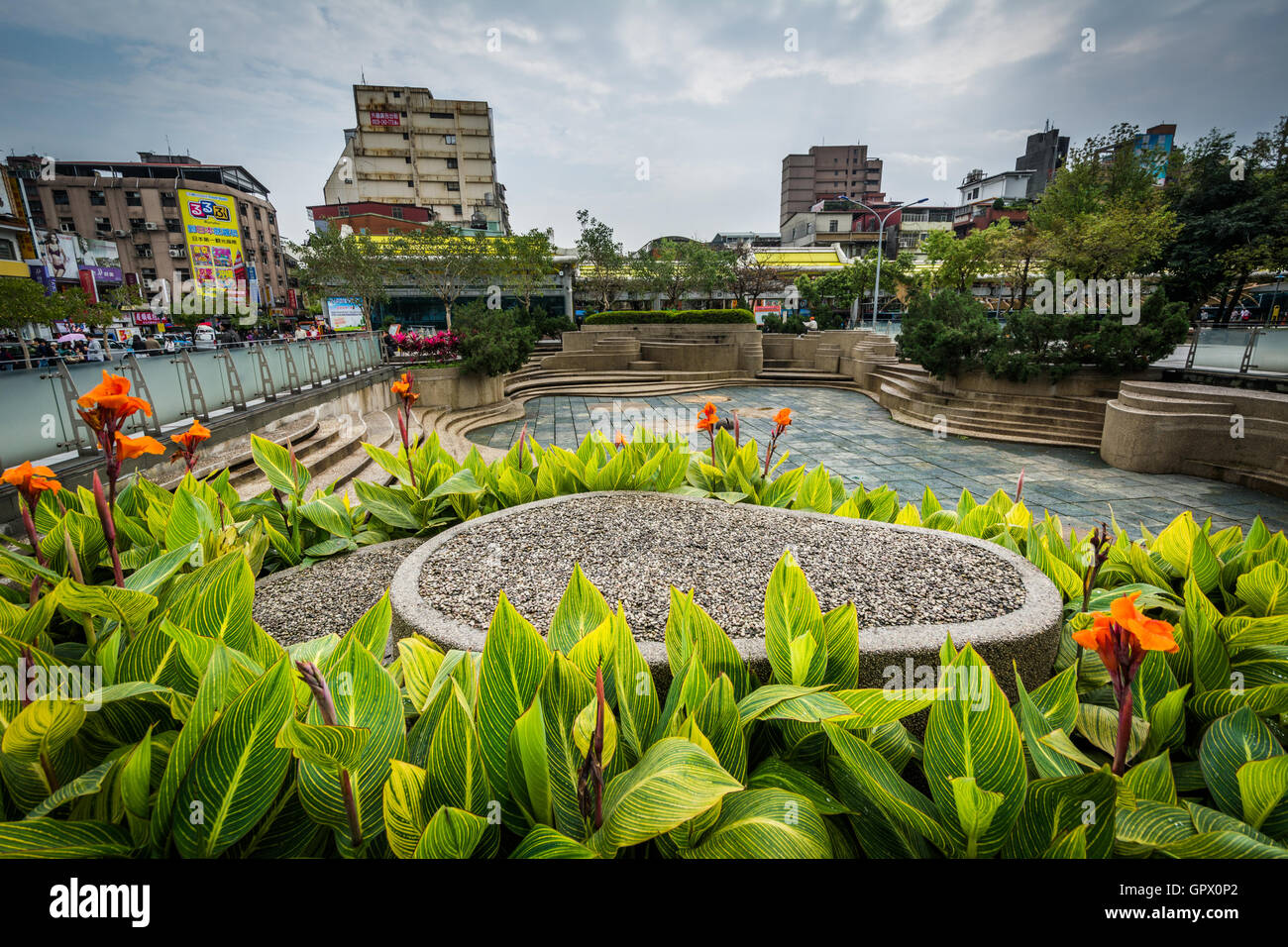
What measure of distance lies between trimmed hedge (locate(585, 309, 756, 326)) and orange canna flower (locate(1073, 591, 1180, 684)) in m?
20.9

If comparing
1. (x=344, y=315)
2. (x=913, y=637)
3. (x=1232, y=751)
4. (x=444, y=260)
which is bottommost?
(x=913, y=637)

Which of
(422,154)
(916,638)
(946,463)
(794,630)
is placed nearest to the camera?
(794,630)

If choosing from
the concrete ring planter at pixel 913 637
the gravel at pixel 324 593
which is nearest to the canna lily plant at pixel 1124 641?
the concrete ring planter at pixel 913 637

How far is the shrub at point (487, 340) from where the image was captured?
13086 mm

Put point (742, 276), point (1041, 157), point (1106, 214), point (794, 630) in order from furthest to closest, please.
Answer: point (1041, 157), point (742, 276), point (1106, 214), point (794, 630)

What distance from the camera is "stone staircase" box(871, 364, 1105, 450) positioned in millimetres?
11133

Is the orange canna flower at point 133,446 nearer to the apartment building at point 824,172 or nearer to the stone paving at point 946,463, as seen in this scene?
the stone paving at point 946,463

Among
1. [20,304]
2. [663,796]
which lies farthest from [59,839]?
[20,304]

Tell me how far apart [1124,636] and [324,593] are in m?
3.56

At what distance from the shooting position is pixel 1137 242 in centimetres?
1533

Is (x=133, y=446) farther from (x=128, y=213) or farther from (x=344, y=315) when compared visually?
(x=128, y=213)

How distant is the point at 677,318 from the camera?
874 inches

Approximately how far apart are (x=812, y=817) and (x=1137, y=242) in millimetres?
20537

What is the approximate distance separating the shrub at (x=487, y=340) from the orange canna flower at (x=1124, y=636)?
13122 mm
